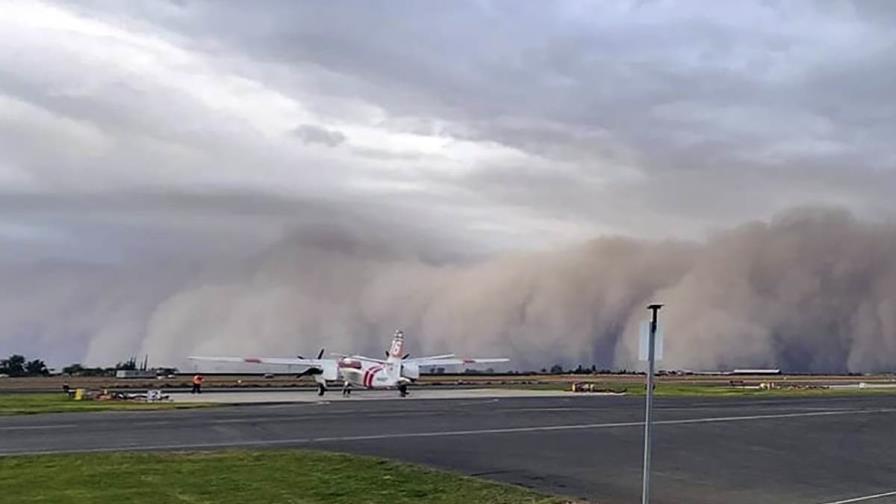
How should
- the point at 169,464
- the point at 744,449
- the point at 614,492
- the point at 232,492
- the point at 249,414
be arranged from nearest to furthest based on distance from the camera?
the point at 232,492
the point at 614,492
the point at 169,464
the point at 744,449
the point at 249,414

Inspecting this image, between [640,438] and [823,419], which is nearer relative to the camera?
[640,438]

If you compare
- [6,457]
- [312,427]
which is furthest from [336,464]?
[312,427]

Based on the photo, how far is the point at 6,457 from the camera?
2086 centimetres


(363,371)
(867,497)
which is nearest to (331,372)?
(363,371)

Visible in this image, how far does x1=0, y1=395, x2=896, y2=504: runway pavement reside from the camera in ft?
59.1

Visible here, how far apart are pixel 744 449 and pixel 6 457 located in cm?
1942

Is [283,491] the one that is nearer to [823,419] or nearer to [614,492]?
[614,492]

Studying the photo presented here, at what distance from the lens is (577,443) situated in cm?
2611

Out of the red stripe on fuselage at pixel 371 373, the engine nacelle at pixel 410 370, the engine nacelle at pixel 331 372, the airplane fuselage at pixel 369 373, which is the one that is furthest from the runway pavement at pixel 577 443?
the engine nacelle at pixel 410 370

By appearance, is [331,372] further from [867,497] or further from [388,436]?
[867,497]

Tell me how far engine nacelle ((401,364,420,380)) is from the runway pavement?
31.9 m

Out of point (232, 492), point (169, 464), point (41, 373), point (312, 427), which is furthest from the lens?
point (41, 373)

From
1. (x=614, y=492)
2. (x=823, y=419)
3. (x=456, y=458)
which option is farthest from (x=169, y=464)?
(x=823, y=419)

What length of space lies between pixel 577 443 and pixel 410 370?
49.6 metres
